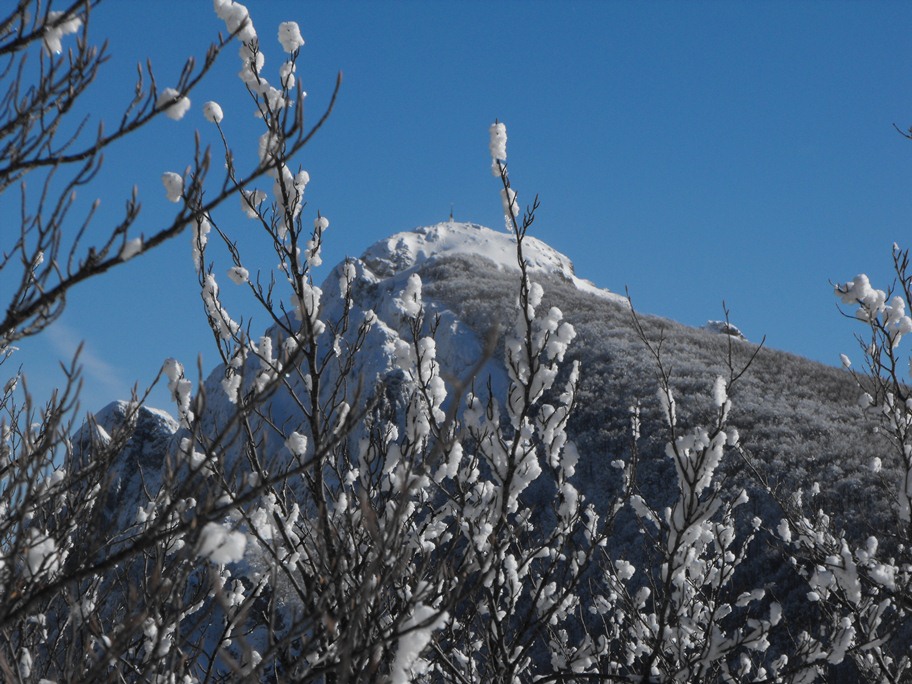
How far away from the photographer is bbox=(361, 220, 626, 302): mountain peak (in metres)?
62.1

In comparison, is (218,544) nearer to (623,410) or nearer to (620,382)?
(623,410)

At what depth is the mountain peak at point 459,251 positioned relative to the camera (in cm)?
6212

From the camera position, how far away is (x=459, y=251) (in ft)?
216

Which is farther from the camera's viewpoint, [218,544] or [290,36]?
[290,36]

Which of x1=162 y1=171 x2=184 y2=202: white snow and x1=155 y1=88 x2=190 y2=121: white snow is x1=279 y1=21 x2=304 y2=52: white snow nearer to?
x1=162 y1=171 x2=184 y2=202: white snow

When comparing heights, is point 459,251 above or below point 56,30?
above

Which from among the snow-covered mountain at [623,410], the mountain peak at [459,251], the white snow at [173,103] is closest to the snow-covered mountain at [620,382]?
the snow-covered mountain at [623,410]

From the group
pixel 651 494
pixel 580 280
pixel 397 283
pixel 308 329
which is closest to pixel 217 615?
pixel 651 494

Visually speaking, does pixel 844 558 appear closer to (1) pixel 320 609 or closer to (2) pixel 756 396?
(1) pixel 320 609

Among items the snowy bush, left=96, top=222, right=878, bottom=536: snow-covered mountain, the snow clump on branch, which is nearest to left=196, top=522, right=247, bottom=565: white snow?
the snowy bush

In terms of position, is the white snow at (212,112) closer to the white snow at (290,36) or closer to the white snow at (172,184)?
the white snow at (290,36)

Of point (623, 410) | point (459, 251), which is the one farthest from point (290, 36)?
point (459, 251)

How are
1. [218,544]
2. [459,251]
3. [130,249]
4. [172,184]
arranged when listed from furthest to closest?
1. [459,251]
2. [172,184]
3. [130,249]
4. [218,544]

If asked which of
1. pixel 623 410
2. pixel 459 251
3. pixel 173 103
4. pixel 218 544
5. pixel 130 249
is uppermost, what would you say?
pixel 459 251
